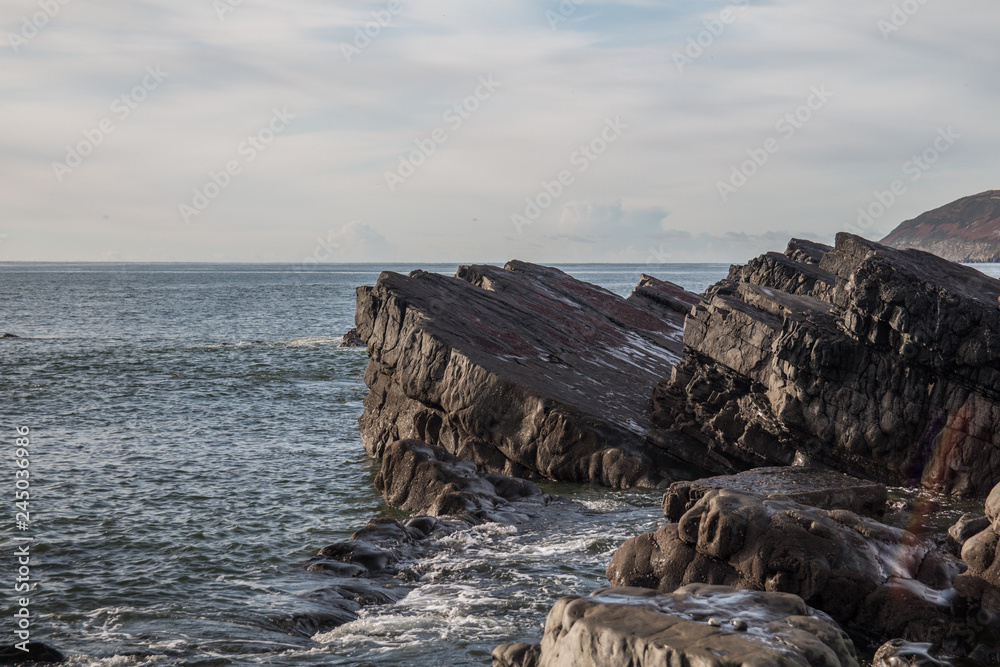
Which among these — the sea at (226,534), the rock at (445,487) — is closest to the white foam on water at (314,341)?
the sea at (226,534)

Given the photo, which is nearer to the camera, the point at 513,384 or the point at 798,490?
the point at 798,490

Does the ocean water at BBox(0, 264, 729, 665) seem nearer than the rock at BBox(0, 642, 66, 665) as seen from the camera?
No

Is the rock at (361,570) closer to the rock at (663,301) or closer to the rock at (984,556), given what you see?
the rock at (984,556)

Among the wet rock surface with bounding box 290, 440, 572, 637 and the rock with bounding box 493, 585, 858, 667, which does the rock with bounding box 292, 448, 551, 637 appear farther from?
the rock with bounding box 493, 585, 858, 667

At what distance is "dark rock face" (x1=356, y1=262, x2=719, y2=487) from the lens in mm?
23969

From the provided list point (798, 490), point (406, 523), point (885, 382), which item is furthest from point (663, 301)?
point (406, 523)

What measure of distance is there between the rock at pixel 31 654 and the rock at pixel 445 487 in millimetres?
9484

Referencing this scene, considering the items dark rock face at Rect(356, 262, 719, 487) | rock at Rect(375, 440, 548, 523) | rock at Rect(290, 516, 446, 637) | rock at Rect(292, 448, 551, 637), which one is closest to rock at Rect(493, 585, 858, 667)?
rock at Rect(290, 516, 446, 637)

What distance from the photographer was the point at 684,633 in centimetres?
958

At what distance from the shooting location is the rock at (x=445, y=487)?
20250 millimetres

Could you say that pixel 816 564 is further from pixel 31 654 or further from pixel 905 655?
pixel 31 654

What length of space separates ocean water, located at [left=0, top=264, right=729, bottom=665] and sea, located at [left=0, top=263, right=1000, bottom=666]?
0.06 m

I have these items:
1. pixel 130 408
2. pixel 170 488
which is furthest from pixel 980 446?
pixel 130 408

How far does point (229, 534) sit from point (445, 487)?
571 centimetres
